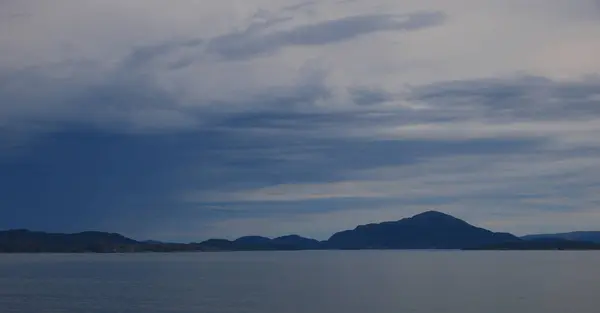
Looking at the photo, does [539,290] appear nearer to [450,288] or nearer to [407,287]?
[450,288]

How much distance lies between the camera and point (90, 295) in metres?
77.2

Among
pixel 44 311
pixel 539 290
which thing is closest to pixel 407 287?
pixel 539 290

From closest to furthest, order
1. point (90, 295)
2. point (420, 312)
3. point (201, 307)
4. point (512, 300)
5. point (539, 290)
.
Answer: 1. point (420, 312)
2. point (201, 307)
3. point (512, 300)
4. point (90, 295)
5. point (539, 290)

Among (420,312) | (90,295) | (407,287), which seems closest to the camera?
(420,312)

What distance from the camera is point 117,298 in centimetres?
7281

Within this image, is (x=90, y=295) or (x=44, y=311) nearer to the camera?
(x=44, y=311)

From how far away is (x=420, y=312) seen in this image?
59469 millimetres

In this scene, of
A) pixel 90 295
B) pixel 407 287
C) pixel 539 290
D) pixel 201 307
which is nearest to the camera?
pixel 201 307

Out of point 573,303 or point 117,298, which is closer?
point 573,303

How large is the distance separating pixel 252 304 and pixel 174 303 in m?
6.84

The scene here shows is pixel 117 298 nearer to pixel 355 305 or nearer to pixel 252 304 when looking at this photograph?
pixel 252 304

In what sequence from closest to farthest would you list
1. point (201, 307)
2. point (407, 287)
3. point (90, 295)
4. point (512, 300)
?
point (201, 307) < point (512, 300) < point (90, 295) < point (407, 287)

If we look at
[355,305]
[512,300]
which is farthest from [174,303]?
[512,300]

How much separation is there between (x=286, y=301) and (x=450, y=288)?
957 inches
